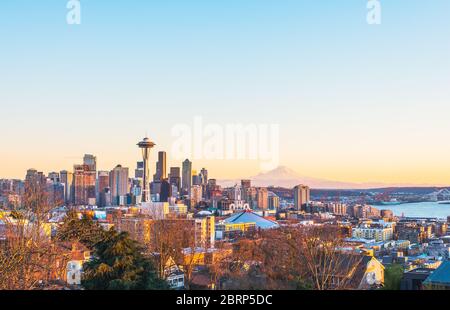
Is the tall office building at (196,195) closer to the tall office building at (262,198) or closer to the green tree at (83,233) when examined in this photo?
the tall office building at (262,198)

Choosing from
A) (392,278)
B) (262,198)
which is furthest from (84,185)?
(392,278)

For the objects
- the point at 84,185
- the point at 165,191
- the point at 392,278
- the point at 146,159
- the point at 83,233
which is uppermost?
the point at 146,159

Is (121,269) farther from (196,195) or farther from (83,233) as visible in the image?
(196,195)

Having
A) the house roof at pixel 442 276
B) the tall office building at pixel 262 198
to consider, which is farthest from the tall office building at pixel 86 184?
the house roof at pixel 442 276
